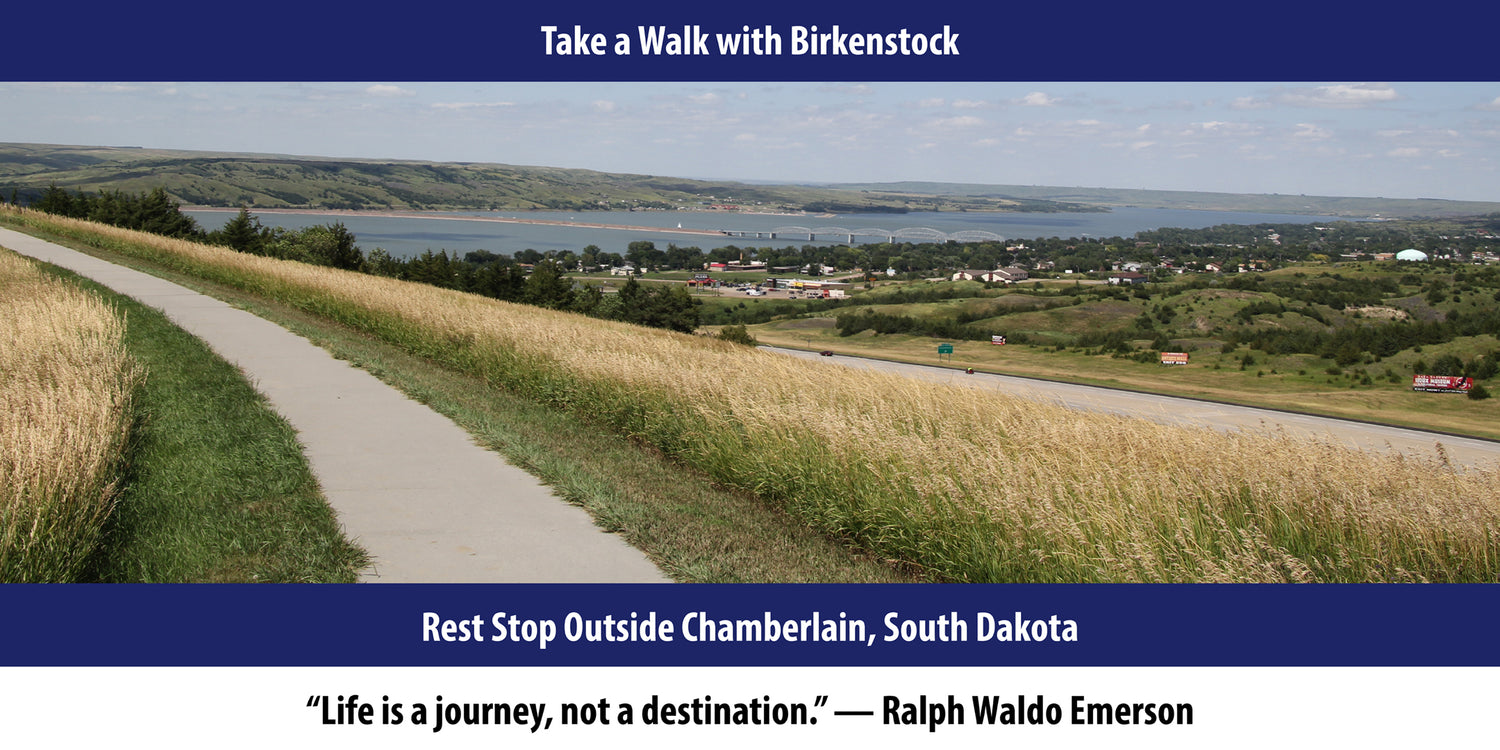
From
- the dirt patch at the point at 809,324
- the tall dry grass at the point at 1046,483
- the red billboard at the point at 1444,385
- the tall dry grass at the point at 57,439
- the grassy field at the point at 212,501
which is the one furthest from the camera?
the dirt patch at the point at 809,324

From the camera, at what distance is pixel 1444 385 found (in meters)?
37.3

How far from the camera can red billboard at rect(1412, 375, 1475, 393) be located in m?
36.7

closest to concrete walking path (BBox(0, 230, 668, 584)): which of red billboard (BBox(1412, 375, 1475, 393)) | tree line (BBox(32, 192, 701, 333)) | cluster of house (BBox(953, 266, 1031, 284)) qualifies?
tree line (BBox(32, 192, 701, 333))

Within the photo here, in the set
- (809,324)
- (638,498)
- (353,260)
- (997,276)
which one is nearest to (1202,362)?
(809,324)

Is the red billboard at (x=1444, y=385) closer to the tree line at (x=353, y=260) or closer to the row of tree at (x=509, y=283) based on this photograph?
the tree line at (x=353, y=260)

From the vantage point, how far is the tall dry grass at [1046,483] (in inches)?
215

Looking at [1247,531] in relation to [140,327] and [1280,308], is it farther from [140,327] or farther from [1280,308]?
[1280,308]

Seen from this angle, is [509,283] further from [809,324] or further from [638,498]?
[638,498]

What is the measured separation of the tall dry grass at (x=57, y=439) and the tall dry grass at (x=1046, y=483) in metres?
4.09

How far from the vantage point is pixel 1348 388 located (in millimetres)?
37594

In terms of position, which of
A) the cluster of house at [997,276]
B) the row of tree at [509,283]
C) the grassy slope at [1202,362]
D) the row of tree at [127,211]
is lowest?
the grassy slope at [1202,362]

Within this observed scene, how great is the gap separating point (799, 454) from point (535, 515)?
80.8 inches

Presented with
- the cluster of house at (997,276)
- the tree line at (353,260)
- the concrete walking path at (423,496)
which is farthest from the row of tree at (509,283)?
the cluster of house at (997,276)

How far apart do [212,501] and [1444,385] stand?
42000mm
